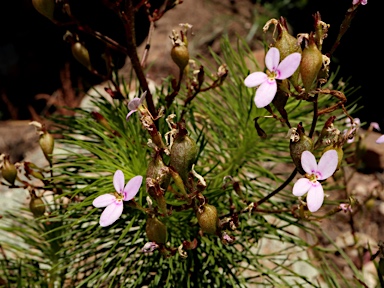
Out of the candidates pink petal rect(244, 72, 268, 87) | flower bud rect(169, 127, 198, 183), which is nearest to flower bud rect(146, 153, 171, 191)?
flower bud rect(169, 127, 198, 183)

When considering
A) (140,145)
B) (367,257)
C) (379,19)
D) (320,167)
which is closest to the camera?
(320,167)

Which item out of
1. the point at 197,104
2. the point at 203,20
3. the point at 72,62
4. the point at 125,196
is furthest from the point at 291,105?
the point at 72,62

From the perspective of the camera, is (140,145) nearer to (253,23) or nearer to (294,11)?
(253,23)

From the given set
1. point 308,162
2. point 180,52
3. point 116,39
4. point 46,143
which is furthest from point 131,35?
point 116,39

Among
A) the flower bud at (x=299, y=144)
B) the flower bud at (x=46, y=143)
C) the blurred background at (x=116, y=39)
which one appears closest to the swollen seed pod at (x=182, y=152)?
the flower bud at (x=299, y=144)

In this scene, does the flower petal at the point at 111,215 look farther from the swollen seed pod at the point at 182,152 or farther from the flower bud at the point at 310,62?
the flower bud at the point at 310,62

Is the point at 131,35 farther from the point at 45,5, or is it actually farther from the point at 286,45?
the point at 286,45

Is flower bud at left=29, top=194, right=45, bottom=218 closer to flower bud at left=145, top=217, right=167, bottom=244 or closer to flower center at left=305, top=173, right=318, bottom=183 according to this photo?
flower bud at left=145, top=217, right=167, bottom=244
